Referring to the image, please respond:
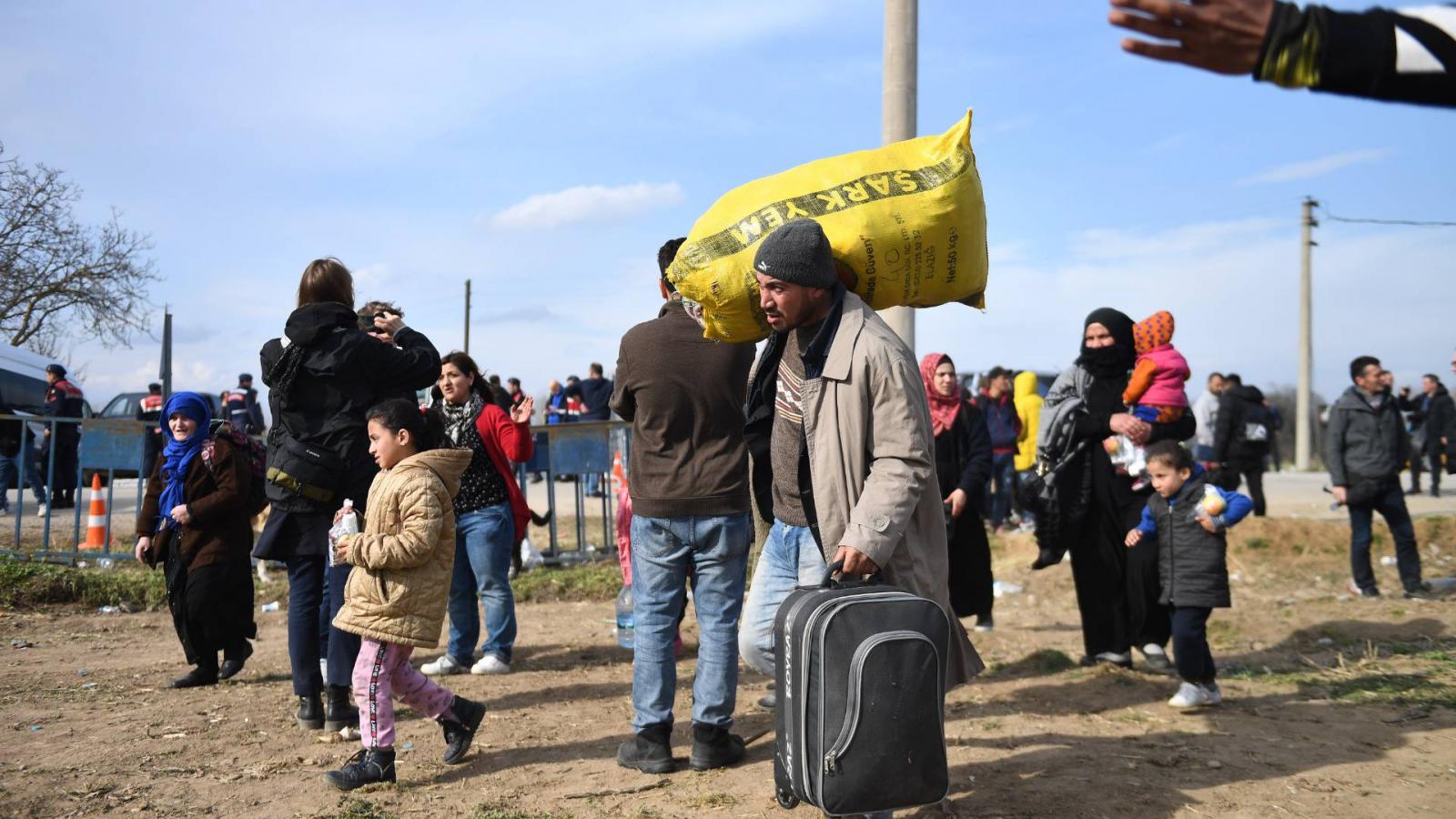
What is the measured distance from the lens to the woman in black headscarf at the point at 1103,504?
6.60 m

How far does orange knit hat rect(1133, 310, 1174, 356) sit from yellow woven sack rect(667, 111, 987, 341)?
2.62 meters

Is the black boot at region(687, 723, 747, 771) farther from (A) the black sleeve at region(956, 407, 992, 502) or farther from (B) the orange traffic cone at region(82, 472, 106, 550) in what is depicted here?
(B) the orange traffic cone at region(82, 472, 106, 550)

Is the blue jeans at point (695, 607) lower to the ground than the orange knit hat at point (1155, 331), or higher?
lower

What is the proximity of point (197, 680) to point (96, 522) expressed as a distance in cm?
585

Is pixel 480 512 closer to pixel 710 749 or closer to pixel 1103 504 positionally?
pixel 710 749

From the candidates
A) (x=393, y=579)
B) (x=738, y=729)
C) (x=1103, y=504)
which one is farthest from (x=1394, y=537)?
(x=393, y=579)

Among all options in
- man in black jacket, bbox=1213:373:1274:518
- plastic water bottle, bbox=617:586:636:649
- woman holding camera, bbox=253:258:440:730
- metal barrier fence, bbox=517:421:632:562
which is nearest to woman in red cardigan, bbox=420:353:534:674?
plastic water bottle, bbox=617:586:636:649

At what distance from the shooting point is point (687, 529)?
471 centimetres

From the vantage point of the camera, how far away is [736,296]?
13.4ft

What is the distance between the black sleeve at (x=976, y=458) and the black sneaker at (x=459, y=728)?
345cm

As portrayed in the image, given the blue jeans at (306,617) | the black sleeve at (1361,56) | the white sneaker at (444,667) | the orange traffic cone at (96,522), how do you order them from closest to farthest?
the black sleeve at (1361,56) < the blue jeans at (306,617) < the white sneaker at (444,667) < the orange traffic cone at (96,522)

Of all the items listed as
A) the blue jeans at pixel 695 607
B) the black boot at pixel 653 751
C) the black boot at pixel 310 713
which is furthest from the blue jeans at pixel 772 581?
the black boot at pixel 310 713

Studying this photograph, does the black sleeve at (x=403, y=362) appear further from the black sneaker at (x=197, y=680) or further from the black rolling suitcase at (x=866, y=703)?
the black rolling suitcase at (x=866, y=703)

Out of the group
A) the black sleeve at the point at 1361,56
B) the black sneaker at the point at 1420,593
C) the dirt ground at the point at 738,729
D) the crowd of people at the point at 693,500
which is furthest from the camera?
the black sneaker at the point at 1420,593
